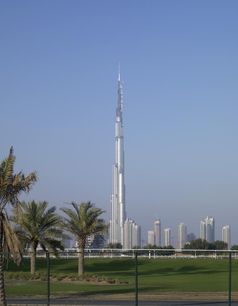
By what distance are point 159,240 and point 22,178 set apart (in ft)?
443

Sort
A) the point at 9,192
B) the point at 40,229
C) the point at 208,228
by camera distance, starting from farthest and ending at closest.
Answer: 1. the point at 208,228
2. the point at 40,229
3. the point at 9,192

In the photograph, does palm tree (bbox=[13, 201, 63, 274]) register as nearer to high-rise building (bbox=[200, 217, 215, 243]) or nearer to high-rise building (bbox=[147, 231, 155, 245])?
high-rise building (bbox=[200, 217, 215, 243])

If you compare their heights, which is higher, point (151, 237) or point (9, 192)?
point (9, 192)

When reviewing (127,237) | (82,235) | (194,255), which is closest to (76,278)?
(82,235)

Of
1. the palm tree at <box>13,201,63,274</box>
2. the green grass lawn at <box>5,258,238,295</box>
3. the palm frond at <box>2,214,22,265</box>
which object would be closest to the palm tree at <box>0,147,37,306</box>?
the palm frond at <box>2,214,22,265</box>

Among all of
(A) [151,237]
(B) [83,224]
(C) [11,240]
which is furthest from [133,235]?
(C) [11,240]

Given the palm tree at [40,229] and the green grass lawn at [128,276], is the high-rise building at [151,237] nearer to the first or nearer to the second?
the green grass lawn at [128,276]

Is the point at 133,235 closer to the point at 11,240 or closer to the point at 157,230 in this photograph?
the point at 157,230

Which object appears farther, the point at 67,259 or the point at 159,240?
the point at 159,240

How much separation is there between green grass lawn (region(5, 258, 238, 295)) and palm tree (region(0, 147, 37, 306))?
12244mm

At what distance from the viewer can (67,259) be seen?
7338 centimetres

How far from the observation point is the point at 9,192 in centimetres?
2366

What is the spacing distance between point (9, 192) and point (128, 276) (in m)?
33.3

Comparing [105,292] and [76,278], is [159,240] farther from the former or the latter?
[105,292]
